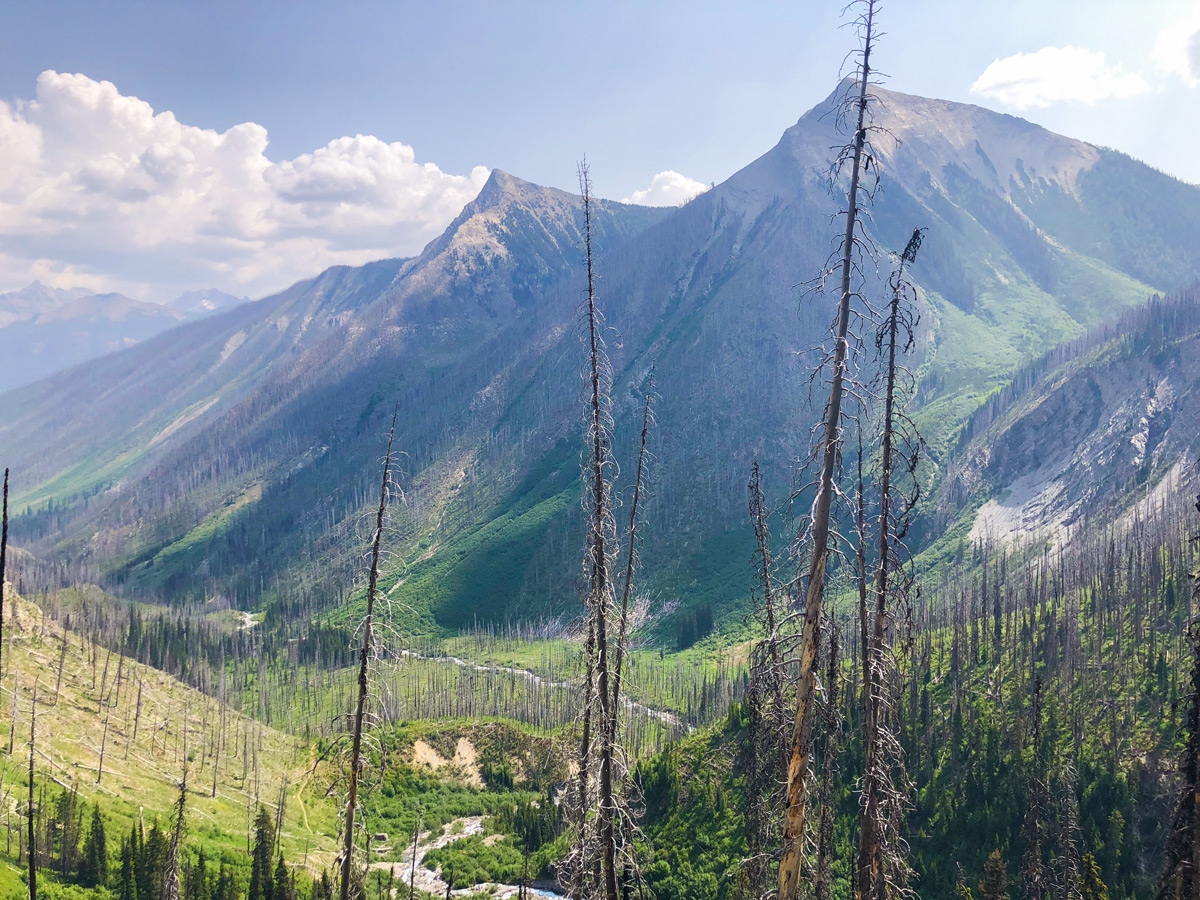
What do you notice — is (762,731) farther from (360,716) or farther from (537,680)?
(537,680)

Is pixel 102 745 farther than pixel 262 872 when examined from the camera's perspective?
Yes

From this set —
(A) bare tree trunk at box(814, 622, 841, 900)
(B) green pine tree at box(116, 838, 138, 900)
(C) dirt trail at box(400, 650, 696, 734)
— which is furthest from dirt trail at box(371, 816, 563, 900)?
(A) bare tree trunk at box(814, 622, 841, 900)

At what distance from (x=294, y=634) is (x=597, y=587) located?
192 m

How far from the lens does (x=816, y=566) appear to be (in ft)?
48.3

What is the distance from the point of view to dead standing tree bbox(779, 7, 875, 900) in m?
14.4

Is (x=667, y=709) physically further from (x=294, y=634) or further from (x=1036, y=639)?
(x=294, y=634)

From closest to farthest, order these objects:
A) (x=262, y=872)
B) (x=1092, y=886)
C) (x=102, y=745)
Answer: (x=1092, y=886)
(x=262, y=872)
(x=102, y=745)

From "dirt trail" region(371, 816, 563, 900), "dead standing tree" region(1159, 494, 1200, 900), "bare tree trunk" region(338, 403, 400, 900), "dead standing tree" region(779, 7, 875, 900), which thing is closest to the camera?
"dead standing tree" region(779, 7, 875, 900)

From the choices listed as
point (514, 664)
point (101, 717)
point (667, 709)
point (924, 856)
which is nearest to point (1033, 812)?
point (924, 856)

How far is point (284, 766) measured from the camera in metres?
107

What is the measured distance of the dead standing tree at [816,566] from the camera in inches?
566

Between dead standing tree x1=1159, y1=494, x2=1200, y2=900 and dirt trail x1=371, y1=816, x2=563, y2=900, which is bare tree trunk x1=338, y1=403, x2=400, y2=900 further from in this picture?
dirt trail x1=371, y1=816, x2=563, y2=900

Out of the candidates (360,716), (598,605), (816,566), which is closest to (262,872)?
(360,716)

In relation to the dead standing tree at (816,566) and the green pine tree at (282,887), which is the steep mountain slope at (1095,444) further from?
the dead standing tree at (816,566)
